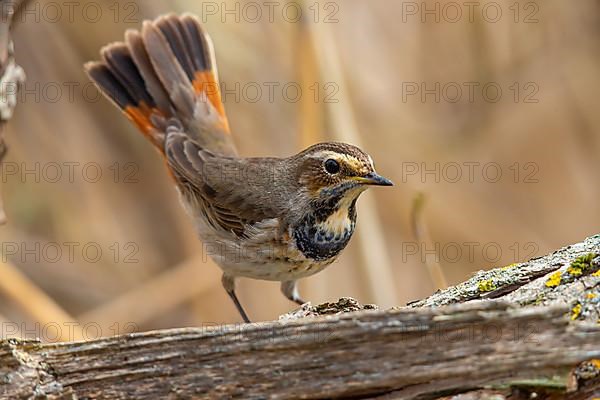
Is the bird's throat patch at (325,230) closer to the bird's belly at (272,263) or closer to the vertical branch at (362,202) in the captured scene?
the bird's belly at (272,263)

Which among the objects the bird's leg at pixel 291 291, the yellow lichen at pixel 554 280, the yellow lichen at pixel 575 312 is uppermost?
the bird's leg at pixel 291 291

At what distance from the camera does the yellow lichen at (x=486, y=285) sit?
280 centimetres

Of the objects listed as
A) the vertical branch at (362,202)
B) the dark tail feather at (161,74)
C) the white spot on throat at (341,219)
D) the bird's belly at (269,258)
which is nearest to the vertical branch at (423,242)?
the white spot on throat at (341,219)

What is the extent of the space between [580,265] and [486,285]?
0.98 ft

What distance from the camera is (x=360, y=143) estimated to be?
504cm

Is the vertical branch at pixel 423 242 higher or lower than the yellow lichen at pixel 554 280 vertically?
higher

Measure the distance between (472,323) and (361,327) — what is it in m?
0.30

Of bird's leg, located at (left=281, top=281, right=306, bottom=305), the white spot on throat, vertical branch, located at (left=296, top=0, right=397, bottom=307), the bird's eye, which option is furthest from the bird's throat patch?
bird's leg, located at (left=281, top=281, right=306, bottom=305)

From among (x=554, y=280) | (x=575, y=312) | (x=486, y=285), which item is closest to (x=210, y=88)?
(x=486, y=285)

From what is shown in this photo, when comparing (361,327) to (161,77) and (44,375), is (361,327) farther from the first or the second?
(161,77)

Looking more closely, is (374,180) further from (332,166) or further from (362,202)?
(362,202)

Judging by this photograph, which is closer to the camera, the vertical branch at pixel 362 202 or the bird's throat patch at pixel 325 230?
the bird's throat patch at pixel 325 230

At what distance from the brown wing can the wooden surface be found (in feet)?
5.72

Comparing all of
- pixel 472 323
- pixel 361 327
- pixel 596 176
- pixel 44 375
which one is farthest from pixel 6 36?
pixel 596 176
